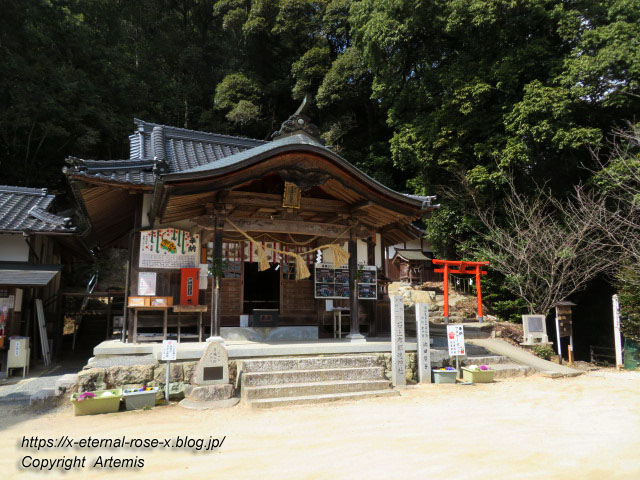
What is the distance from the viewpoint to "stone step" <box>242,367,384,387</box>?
282 inches

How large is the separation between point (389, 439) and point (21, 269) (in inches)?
426

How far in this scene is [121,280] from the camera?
79.0ft

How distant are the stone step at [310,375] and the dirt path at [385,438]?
0.71 meters

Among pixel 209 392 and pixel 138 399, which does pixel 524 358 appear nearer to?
pixel 209 392

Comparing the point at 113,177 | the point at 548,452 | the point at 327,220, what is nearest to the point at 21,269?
the point at 113,177

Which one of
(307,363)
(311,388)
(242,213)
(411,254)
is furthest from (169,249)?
(411,254)

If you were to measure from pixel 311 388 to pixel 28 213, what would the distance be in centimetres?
1019

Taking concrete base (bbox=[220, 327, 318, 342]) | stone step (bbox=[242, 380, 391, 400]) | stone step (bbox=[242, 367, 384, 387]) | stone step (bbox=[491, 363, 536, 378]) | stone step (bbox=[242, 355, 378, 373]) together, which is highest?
concrete base (bbox=[220, 327, 318, 342])

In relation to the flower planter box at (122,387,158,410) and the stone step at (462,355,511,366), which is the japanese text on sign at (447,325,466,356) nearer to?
the stone step at (462,355,511,366)

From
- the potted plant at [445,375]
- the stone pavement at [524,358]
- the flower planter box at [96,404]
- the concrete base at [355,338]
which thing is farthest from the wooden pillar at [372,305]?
the flower planter box at [96,404]

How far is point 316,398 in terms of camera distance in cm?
689

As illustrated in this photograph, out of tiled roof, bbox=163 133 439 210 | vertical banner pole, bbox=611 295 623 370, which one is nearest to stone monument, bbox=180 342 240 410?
tiled roof, bbox=163 133 439 210

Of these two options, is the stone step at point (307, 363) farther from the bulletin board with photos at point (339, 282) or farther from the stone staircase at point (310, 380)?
the bulletin board with photos at point (339, 282)

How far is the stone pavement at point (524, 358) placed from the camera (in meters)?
9.74
